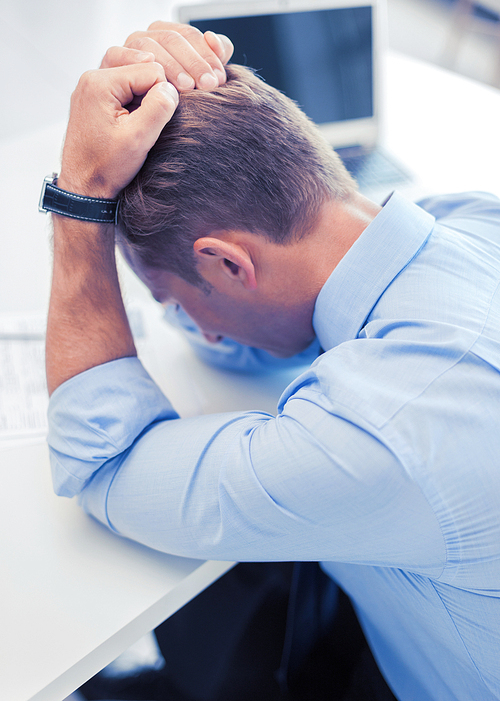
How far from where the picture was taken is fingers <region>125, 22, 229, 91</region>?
0.65 meters

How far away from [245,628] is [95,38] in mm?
1548

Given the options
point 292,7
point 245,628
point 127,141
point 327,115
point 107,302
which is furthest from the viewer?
point 327,115

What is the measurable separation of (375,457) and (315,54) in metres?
1.20

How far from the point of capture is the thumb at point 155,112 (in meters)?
0.59

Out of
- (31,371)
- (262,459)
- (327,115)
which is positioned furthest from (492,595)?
(327,115)

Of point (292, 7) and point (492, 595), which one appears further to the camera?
point (292, 7)

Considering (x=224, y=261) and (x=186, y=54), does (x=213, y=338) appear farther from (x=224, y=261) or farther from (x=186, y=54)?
(x=186, y=54)

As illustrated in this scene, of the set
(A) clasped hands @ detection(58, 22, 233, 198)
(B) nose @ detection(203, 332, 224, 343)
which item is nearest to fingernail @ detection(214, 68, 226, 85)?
(A) clasped hands @ detection(58, 22, 233, 198)

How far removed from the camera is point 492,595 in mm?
504

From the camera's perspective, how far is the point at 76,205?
66 cm

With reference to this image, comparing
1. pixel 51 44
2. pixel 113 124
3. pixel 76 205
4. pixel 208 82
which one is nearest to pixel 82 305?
pixel 76 205

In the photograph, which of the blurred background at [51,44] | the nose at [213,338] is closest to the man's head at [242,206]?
the nose at [213,338]

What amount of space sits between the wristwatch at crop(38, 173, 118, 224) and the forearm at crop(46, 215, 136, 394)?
0.01m

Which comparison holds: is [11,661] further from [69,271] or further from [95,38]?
[95,38]
